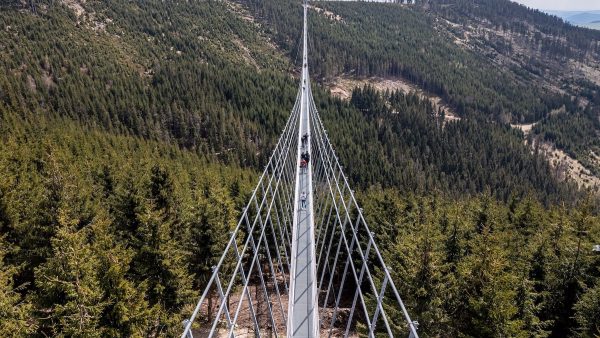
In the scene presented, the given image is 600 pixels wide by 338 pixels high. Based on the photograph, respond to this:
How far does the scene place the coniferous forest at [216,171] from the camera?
14.5 m

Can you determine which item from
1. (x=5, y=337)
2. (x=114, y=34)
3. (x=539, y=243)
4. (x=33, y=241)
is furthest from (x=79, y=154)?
(x=114, y=34)

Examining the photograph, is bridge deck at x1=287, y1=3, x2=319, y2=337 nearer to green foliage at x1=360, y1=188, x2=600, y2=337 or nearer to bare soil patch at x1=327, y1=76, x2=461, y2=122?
green foliage at x1=360, y1=188, x2=600, y2=337

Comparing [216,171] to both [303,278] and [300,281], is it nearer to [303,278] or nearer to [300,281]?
[303,278]

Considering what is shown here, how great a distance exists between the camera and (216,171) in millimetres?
57750

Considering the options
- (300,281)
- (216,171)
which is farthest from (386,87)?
(300,281)

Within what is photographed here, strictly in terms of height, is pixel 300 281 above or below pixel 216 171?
above

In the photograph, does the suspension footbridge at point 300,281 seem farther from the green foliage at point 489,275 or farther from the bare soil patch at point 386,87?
the bare soil patch at point 386,87

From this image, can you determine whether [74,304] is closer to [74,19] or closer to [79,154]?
[79,154]

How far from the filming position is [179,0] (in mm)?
185625

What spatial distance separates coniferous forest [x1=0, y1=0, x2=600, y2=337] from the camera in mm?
14547

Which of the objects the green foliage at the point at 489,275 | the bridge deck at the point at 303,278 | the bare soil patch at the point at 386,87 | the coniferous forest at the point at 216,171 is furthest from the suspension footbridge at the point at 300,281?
the bare soil patch at the point at 386,87

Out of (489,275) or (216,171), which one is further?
(216,171)

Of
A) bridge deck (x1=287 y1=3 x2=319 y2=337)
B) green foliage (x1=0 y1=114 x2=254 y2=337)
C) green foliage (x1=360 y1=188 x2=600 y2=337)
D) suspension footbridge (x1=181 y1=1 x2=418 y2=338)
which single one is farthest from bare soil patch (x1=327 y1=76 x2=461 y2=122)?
bridge deck (x1=287 y1=3 x2=319 y2=337)

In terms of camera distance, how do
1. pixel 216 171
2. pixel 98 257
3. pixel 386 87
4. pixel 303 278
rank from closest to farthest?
pixel 303 278, pixel 98 257, pixel 216 171, pixel 386 87
